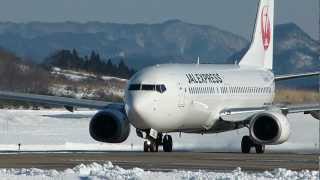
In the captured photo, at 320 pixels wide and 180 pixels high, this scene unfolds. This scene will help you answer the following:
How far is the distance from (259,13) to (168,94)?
552 inches

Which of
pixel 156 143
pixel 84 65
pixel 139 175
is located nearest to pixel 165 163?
pixel 139 175

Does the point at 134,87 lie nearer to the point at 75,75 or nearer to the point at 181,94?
the point at 181,94

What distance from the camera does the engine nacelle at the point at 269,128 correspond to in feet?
131

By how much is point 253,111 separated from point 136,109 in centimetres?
655

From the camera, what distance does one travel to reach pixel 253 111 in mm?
42156

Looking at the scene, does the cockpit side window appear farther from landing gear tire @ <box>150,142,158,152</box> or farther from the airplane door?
landing gear tire @ <box>150,142,158,152</box>

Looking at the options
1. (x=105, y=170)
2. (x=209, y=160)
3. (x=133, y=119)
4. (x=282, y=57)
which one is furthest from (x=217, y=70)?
(x=282, y=57)

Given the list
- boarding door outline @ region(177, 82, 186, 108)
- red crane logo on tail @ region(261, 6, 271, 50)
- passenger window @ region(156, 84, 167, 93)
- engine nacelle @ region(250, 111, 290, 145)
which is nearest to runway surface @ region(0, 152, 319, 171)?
passenger window @ region(156, 84, 167, 93)

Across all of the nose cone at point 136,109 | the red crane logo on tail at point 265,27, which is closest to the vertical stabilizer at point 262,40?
the red crane logo on tail at point 265,27

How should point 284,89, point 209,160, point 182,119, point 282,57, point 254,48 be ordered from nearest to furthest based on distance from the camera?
1. point 209,160
2. point 182,119
3. point 254,48
4. point 284,89
5. point 282,57

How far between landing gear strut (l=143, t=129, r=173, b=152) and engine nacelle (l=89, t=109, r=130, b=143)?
1.37 m

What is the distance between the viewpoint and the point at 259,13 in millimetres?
51750

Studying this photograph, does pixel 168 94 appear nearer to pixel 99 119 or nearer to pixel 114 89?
pixel 99 119

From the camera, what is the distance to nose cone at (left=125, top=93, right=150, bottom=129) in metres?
37.2
